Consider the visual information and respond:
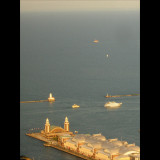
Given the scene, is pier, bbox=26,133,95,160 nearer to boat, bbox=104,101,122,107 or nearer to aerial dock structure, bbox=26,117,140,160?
aerial dock structure, bbox=26,117,140,160

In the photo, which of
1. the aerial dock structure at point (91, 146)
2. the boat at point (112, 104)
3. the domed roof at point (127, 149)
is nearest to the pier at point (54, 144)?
the aerial dock structure at point (91, 146)

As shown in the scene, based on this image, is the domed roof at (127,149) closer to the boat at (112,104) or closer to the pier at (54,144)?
the pier at (54,144)

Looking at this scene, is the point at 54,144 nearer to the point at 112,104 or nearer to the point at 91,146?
the point at 91,146

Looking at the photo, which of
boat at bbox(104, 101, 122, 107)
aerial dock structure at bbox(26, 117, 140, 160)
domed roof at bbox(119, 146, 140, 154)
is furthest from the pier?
boat at bbox(104, 101, 122, 107)
